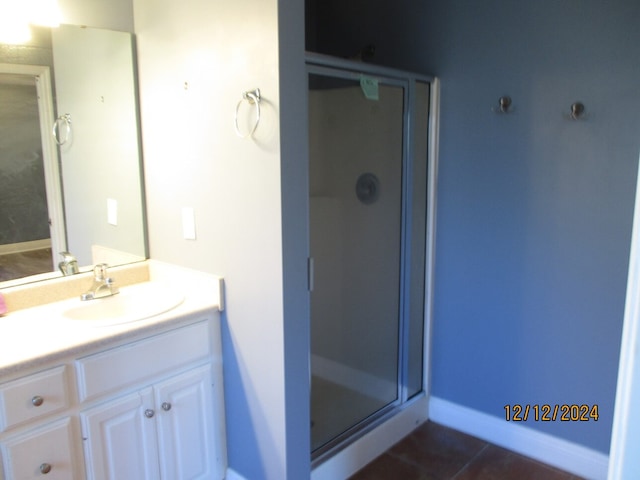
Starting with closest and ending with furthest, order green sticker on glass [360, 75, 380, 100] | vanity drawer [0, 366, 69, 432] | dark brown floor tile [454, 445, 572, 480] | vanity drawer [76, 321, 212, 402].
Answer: vanity drawer [0, 366, 69, 432], vanity drawer [76, 321, 212, 402], green sticker on glass [360, 75, 380, 100], dark brown floor tile [454, 445, 572, 480]

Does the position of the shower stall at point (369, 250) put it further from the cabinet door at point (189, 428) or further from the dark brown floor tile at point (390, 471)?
the cabinet door at point (189, 428)

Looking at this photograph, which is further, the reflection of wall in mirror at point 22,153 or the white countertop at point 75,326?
the reflection of wall in mirror at point 22,153

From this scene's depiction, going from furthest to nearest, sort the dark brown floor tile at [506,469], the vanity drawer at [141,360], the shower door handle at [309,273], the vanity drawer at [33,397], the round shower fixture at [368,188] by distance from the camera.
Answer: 1. the round shower fixture at [368,188]
2. the dark brown floor tile at [506,469]
3. the shower door handle at [309,273]
4. the vanity drawer at [141,360]
5. the vanity drawer at [33,397]

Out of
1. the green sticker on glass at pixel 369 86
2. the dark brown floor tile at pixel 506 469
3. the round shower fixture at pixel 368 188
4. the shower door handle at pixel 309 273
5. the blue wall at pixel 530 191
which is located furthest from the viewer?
the round shower fixture at pixel 368 188

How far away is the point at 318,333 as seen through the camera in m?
2.33

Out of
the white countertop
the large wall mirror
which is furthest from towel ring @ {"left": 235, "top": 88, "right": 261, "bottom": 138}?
the large wall mirror

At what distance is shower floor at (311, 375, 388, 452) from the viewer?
7.14 ft

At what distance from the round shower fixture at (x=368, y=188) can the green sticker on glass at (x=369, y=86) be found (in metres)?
0.39

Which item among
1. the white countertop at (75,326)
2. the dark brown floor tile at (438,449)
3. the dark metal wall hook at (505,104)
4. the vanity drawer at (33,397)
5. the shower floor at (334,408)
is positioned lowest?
the dark brown floor tile at (438,449)

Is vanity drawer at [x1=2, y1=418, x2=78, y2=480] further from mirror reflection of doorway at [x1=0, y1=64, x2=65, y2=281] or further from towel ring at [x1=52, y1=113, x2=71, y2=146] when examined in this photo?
towel ring at [x1=52, y1=113, x2=71, y2=146]

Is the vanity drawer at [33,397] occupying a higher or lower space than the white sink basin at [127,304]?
lower

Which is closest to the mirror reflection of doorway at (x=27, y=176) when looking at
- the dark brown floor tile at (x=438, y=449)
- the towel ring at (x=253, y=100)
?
the towel ring at (x=253, y=100)

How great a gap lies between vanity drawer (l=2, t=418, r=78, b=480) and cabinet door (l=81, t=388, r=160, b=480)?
0.18 ft

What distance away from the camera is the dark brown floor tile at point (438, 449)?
2.22 meters
